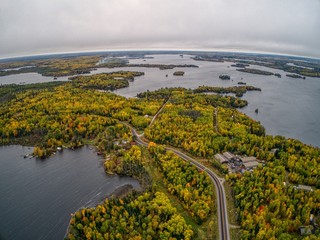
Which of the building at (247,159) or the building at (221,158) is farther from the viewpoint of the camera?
the building at (221,158)

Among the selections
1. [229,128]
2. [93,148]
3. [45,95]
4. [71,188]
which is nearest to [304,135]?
[229,128]

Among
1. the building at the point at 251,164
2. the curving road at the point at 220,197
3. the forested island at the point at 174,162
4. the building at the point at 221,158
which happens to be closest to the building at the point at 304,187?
the forested island at the point at 174,162

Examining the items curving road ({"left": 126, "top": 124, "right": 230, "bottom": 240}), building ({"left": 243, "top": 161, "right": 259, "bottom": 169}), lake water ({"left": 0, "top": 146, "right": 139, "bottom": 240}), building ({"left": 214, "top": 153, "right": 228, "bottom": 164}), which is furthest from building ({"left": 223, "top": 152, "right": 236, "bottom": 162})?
lake water ({"left": 0, "top": 146, "right": 139, "bottom": 240})

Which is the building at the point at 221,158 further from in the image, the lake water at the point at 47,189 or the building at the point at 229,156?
the lake water at the point at 47,189

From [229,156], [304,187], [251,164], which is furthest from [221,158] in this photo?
[304,187]

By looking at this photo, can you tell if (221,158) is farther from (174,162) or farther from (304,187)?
(304,187)
